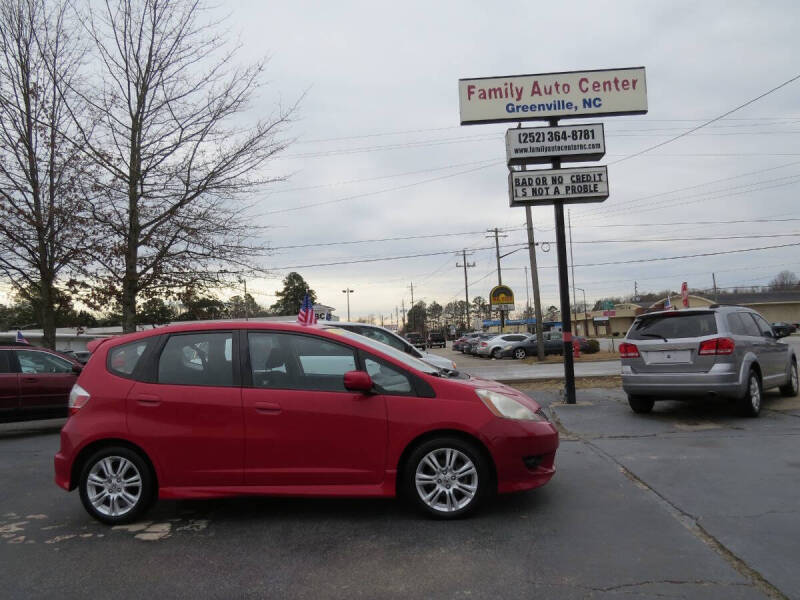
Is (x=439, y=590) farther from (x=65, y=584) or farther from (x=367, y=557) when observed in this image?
(x=65, y=584)

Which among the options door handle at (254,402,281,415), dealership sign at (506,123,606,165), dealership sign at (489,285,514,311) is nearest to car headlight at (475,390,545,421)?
door handle at (254,402,281,415)

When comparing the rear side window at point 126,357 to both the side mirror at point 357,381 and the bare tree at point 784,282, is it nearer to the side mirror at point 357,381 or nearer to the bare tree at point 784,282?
the side mirror at point 357,381

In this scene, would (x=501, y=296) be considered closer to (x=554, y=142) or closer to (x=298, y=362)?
(x=554, y=142)

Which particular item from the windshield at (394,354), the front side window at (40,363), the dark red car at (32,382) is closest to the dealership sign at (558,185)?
the windshield at (394,354)

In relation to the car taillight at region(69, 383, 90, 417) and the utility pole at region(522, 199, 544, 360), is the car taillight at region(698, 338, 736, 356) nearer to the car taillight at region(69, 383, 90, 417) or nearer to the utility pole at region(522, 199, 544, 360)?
the car taillight at region(69, 383, 90, 417)

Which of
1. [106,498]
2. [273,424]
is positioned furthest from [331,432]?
[106,498]

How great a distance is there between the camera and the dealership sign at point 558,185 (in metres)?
11.1

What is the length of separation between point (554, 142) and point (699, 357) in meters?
4.88

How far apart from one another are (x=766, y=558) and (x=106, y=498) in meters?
4.74

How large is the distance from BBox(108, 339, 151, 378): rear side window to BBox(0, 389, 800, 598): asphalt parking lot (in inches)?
49.0

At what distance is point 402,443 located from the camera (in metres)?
4.55

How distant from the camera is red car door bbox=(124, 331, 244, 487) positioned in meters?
4.67

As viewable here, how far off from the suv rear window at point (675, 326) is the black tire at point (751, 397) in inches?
36.2

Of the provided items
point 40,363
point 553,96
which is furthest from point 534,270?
point 40,363
